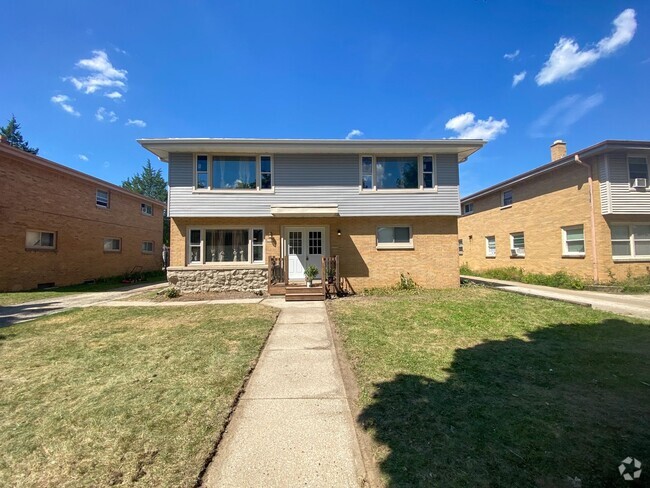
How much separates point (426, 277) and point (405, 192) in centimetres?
357

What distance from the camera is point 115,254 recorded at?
1895 cm

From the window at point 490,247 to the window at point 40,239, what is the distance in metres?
24.9

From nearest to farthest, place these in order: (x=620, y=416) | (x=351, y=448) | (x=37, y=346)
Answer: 1. (x=351, y=448)
2. (x=620, y=416)
3. (x=37, y=346)

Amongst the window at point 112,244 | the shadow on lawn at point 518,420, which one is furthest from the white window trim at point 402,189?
the window at point 112,244

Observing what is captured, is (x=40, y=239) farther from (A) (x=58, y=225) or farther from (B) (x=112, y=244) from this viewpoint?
(B) (x=112, y=244)

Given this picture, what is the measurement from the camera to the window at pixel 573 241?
1306cm

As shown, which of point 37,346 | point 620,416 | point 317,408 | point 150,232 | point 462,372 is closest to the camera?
point 620,416

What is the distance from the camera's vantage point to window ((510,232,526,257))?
16672mm

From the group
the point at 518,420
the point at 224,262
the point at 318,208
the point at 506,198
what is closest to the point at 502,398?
the point at 518,420

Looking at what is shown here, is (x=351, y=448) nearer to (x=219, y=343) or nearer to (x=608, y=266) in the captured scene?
(x=219, y=343)

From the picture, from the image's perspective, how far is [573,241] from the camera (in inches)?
533

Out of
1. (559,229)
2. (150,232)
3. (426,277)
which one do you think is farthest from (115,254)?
(559,229)

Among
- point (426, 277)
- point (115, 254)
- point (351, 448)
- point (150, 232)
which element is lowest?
point (351, 448)

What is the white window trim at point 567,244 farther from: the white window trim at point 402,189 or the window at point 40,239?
the window at point 40,239
